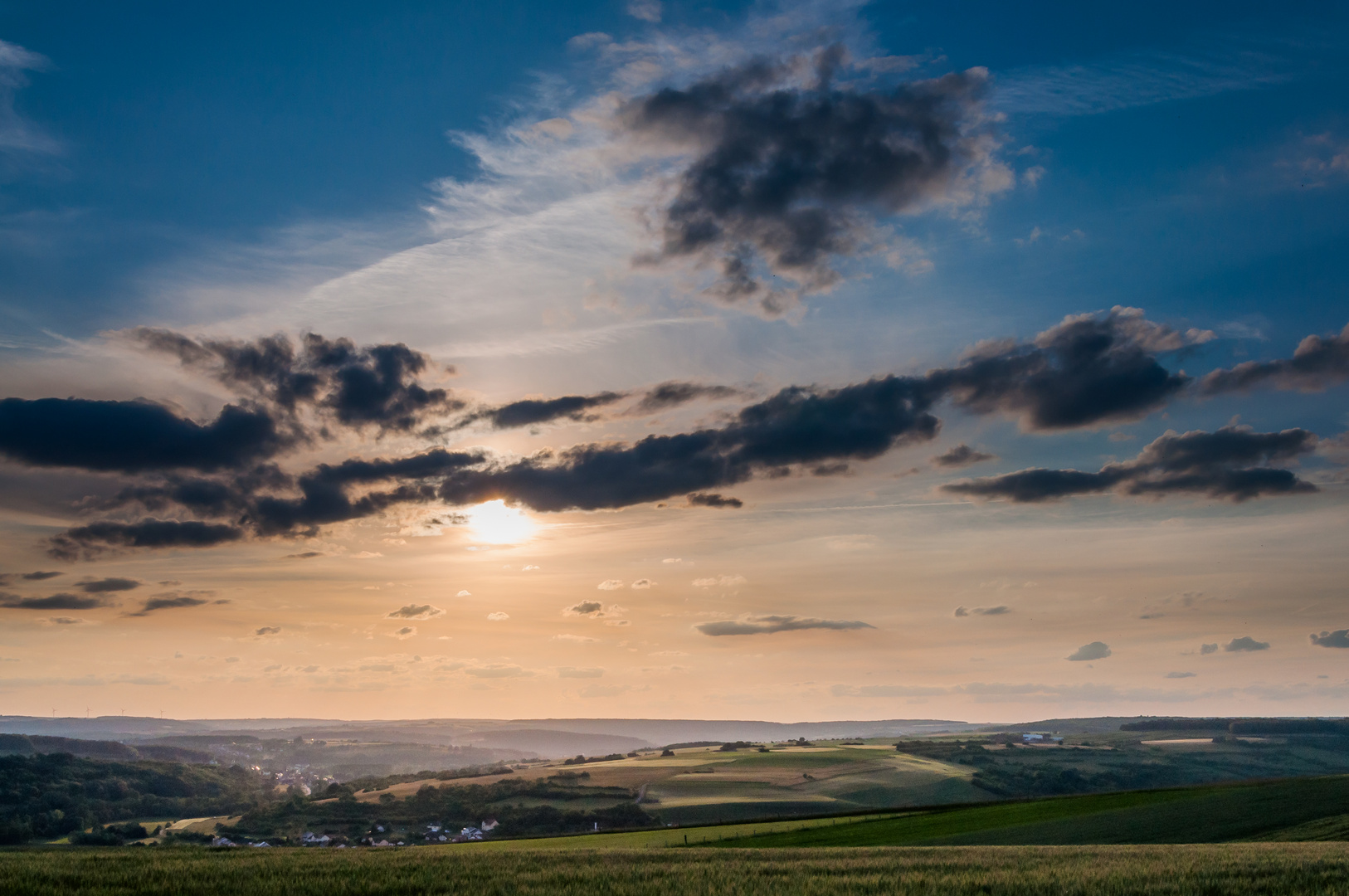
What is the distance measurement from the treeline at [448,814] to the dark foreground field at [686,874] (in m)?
93.5

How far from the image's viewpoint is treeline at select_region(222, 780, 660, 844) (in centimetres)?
12631

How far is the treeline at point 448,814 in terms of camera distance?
414 ft

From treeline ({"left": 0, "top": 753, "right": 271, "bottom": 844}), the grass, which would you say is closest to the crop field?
the grass

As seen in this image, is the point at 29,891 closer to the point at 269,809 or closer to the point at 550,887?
the point at 550,887

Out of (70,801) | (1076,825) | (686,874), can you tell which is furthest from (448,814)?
(686,874)

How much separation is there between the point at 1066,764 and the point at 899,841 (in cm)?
14880

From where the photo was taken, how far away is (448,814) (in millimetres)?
145125

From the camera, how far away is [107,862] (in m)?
25.2

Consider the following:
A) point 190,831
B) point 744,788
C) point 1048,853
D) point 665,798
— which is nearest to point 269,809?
point 190,831

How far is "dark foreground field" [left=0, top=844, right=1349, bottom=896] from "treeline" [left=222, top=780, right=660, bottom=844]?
93.5 meters

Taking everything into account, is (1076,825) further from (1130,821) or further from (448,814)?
(448,814)

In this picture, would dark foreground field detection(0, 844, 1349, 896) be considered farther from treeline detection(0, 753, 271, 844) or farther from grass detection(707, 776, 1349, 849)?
treeline detection(0, 753, 271, 844)

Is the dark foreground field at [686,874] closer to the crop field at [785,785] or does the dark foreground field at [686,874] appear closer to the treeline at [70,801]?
the crop field at [785,785]

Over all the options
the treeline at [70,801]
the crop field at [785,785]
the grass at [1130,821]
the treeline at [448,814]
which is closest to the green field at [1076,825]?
the grass at [1130,821]
